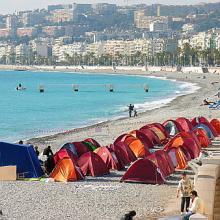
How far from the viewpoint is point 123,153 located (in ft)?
81.9

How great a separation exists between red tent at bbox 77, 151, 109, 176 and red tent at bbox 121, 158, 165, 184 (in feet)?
5.64

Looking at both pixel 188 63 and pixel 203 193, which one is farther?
pixel 188 63

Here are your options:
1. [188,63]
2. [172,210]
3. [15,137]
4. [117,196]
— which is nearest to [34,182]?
[117,196]

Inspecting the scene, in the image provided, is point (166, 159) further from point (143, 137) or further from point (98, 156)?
point (143, 137)

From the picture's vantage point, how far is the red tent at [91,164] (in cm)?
2258

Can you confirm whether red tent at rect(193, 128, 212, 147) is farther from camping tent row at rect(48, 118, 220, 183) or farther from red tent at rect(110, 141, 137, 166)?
red tent at rect(110, 141, 137, 166)

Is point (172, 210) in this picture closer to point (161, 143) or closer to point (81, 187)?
point (81, 187)

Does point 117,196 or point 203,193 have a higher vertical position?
point 203,193

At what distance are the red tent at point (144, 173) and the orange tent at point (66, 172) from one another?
5.08ft

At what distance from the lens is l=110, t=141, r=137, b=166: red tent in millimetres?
24578

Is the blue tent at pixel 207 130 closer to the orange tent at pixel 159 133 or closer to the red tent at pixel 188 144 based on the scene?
the orange tent at pixel 159 133

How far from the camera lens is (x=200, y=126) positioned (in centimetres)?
3266

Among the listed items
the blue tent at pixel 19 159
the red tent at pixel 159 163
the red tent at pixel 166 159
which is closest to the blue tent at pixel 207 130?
the red tent at pixel 166 159

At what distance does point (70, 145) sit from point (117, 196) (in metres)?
7.08
